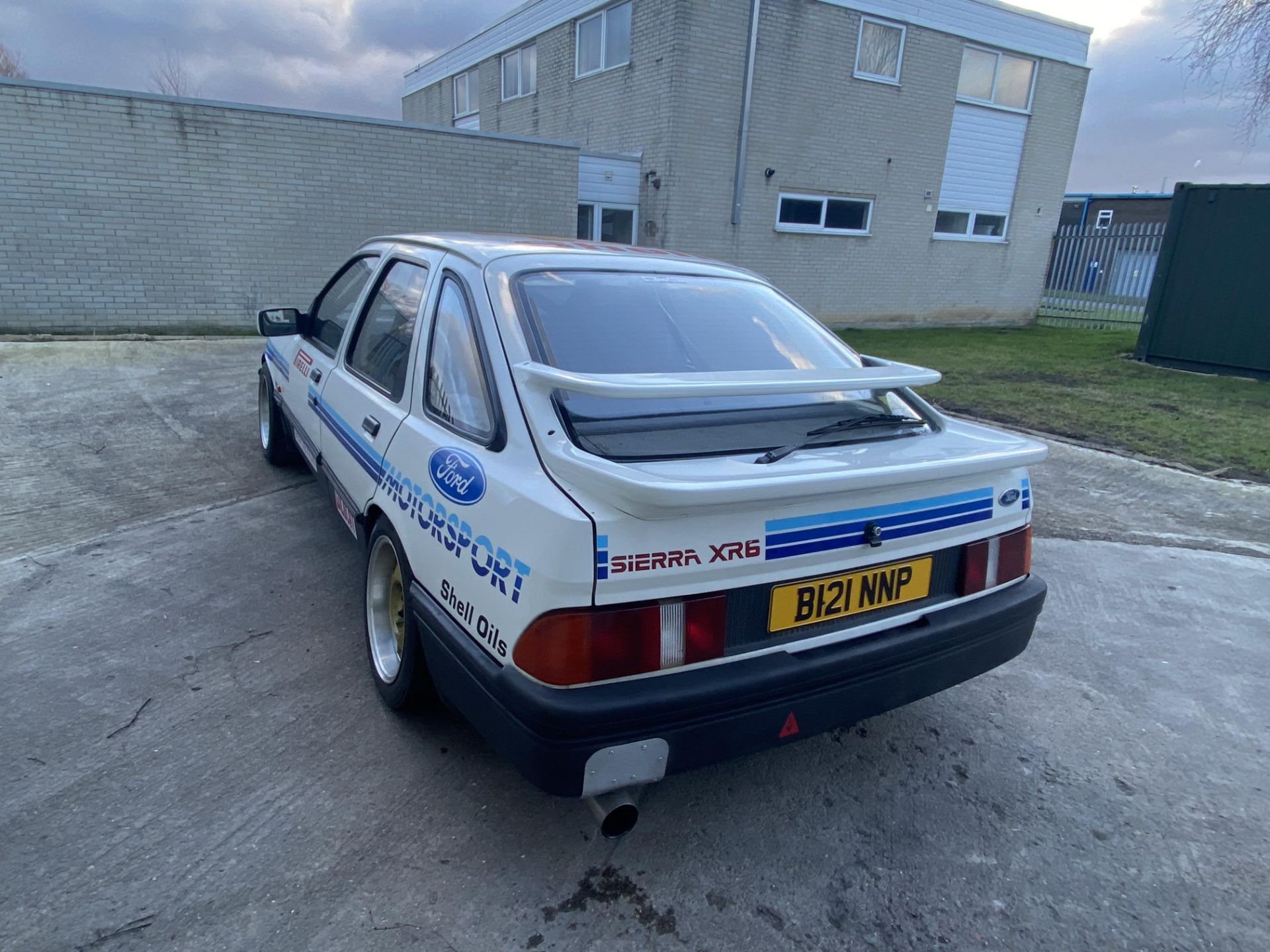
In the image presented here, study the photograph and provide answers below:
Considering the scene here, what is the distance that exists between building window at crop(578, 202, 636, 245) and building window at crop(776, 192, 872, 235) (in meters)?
2.73

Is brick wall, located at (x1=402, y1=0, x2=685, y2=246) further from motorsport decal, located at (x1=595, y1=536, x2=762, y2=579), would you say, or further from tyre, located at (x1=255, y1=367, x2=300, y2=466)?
motorsport decal, located at (x1=595, y1=536, x2=762, y2=579)

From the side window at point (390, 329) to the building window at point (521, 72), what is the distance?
50.3ft

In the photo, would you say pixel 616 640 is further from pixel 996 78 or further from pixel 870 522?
pixel 996 78

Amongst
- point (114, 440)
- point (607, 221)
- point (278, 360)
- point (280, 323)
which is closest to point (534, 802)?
point (280, 323)

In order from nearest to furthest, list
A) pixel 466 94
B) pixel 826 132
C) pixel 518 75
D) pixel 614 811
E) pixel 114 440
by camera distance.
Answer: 1. pixel 614 811
2. pixel 114 440
3. pixel 826 132
4. pixel 518 75
5. pixel 466 94

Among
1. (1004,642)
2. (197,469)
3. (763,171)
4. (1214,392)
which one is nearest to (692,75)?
(763,171)

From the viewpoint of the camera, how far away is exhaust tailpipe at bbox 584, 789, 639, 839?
1990 mm

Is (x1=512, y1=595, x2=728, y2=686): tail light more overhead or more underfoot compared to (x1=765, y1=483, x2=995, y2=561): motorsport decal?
more underfoot

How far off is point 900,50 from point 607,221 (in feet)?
21.1

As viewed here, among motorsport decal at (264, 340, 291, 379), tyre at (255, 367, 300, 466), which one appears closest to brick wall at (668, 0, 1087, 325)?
tyre at (255, 367, 300, 466)

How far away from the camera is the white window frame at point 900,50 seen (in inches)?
547

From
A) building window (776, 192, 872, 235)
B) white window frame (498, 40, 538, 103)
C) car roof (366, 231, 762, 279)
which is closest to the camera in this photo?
car roof (366, 231, 762, 279)

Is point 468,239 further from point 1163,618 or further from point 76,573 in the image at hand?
point 1163,618

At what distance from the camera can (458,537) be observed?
2172mm
